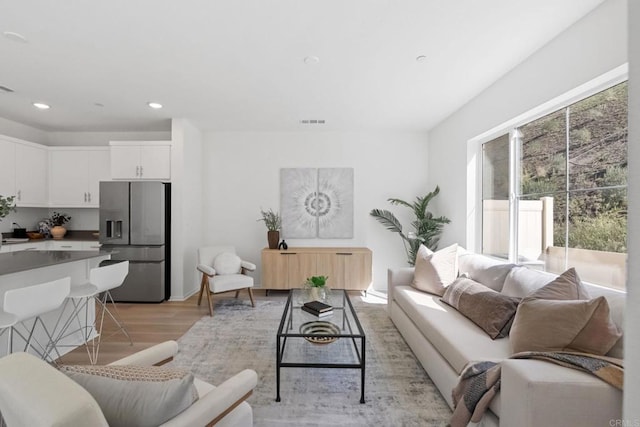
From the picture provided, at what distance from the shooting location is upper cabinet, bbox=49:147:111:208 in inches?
177

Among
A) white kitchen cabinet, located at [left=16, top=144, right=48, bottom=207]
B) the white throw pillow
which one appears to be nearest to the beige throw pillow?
the white throw pillow

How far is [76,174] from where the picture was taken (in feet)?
14.8

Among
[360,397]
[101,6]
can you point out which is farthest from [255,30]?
[360,397]

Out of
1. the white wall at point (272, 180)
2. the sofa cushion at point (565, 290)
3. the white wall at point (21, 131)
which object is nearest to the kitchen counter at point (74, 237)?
the white wall at point (21, 131)

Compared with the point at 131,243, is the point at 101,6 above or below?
above

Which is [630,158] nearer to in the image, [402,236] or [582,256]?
[582,256]

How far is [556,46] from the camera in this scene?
2209mm

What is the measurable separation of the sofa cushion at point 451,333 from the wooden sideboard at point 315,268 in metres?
1.46

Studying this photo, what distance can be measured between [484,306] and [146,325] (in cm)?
339

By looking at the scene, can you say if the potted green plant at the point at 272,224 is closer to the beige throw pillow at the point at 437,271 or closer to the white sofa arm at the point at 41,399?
the beige throw pillow at the point at 437,271

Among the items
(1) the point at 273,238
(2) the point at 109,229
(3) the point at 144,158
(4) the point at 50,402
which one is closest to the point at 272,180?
(1) the point at 273,238

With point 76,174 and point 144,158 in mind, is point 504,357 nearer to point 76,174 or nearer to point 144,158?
point 144,158

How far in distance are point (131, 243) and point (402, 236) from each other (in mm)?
3950

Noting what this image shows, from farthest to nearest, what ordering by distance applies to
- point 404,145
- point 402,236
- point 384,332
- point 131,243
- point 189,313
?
point 404,145, point 402,236, point 131,243, point 189,313, point 384,332
